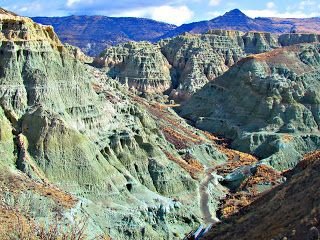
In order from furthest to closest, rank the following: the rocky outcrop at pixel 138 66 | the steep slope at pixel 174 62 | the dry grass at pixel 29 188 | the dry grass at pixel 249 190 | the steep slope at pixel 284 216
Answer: the steep slope at pixel 174 62 < the rocky outcrop at pixel 138 66 < the dry grass at pixel 249 190 < the dry grass at pixel 29 188 < the steep slope at pixel 284 216

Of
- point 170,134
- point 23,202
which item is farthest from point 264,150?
point 23,202

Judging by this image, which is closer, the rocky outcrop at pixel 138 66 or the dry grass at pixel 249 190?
the dry grass at pixel 249 190

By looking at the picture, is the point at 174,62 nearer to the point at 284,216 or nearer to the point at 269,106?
the point at 269,106

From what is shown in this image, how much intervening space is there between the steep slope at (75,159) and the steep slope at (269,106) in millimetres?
25283

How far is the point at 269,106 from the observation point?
103875mm

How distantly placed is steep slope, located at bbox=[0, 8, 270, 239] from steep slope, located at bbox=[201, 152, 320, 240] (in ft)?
39.3

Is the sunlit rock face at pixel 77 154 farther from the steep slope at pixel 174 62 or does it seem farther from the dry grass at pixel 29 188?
the steep slope at pixel 174 62

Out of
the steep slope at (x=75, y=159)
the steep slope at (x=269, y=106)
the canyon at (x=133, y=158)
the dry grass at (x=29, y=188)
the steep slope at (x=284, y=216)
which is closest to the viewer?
the steep slope at (x=284, y=216)

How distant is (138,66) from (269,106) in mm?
55963

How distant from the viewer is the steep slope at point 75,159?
51.5 meters

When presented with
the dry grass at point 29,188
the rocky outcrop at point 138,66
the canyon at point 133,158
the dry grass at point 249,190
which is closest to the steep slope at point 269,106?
the canyon at point 133,158

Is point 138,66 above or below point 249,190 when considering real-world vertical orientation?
above

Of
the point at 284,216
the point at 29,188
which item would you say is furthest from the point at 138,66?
the point at 284,216

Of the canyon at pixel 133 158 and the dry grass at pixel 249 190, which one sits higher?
the canyon at pixel 133 158
